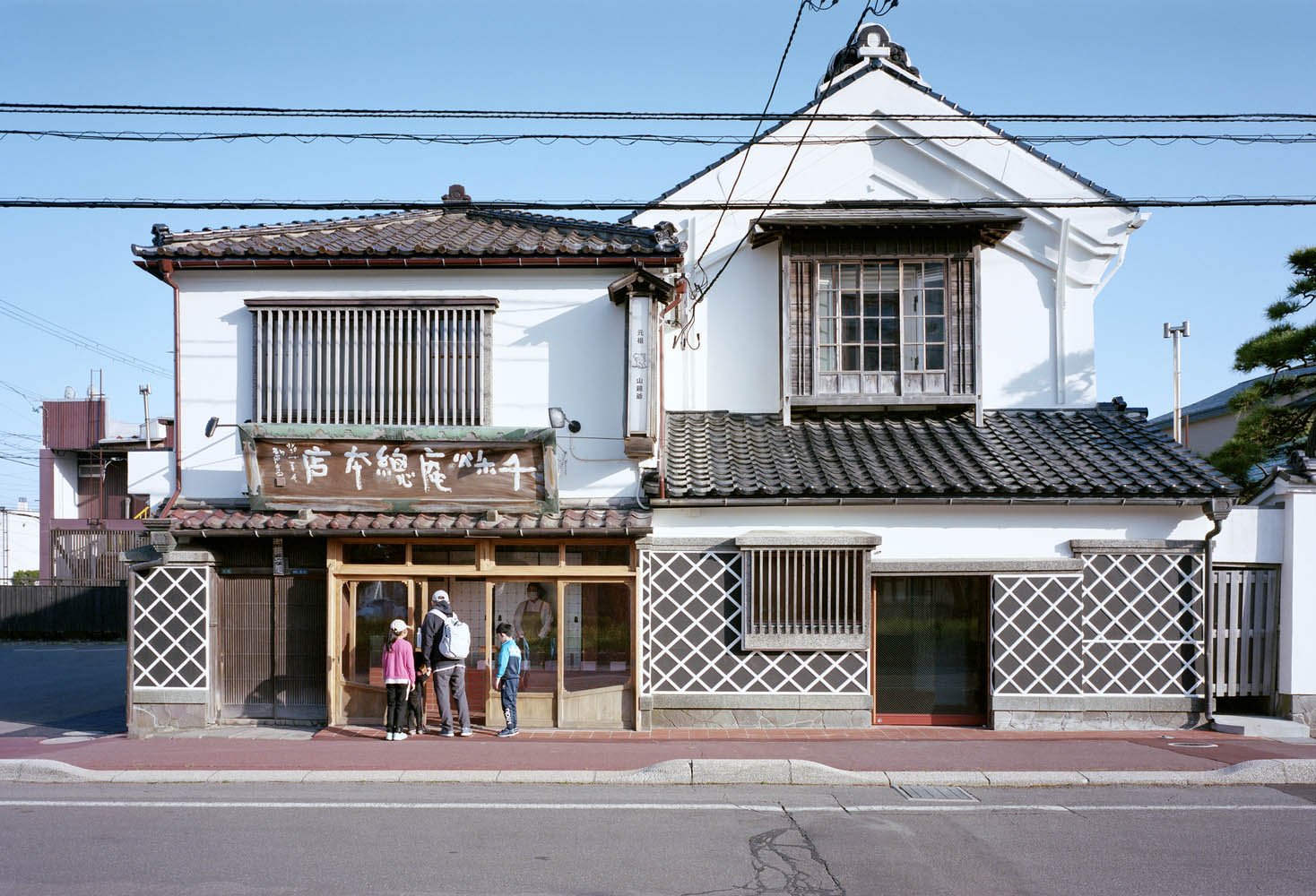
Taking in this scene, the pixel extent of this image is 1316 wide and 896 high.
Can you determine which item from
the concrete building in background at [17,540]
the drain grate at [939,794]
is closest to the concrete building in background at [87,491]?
the concrete building in background at [17,540]

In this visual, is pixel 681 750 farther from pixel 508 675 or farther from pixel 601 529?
pixel 601 529

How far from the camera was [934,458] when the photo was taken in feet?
47.5

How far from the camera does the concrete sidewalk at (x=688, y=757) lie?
11.0 meters

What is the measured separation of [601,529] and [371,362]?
166 inches

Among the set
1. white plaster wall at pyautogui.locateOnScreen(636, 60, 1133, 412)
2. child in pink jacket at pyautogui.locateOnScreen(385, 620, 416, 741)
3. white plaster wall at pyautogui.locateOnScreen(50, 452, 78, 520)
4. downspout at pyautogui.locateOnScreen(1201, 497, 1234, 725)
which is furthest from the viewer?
white plaster wall at pyautogui.locateOnScreen(50, 452, 78, 520)

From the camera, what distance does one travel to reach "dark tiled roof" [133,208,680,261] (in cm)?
1402

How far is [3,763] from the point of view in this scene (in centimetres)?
1116

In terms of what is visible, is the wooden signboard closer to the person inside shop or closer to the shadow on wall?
the person inside shop

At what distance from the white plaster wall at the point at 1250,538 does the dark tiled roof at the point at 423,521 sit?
27.3ft

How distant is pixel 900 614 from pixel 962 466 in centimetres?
233

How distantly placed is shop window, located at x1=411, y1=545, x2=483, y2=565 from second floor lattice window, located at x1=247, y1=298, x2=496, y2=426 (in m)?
1.78

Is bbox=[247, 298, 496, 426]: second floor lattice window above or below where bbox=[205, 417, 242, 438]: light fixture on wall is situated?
above

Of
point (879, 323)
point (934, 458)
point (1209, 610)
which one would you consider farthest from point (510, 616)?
point (1209, 610)

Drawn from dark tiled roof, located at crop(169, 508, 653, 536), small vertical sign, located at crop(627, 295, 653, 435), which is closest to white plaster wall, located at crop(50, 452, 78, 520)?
dark tiled roof, located at crop(169, 508, 653, 536)
